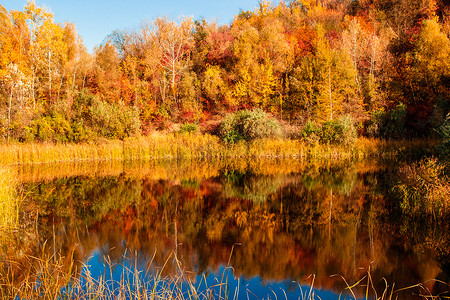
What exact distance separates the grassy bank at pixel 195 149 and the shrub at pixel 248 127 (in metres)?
0.53

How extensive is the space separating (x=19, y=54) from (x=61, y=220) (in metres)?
25.3

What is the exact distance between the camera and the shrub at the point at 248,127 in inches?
940

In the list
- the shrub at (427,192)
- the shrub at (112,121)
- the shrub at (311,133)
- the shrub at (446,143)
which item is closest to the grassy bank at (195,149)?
the shrub at (311,133)

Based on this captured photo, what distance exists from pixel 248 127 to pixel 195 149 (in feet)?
14.4

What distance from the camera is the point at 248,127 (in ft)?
79.7

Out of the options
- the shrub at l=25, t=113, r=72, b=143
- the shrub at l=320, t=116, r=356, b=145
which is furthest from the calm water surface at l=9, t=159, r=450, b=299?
the shrub at l=25, t=113, r=72, b=143

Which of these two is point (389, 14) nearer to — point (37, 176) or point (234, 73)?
point (234, 73)

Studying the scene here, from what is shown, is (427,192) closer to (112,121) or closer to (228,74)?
(112,121)

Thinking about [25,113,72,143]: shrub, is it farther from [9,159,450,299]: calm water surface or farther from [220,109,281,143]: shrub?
[220,109,281,143]: shrub

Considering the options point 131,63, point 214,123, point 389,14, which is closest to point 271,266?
point 214,123

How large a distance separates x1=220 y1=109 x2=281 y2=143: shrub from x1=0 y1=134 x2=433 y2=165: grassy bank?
1.74 feet

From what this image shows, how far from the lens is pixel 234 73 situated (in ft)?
111

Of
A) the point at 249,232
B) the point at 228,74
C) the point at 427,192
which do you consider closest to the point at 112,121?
the point at 228,74

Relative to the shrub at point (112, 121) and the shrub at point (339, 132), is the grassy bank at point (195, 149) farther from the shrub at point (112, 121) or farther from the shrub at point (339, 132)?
the shrub at point (112, 121)
